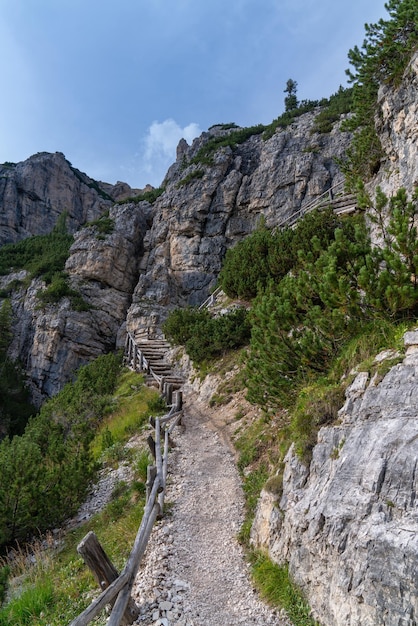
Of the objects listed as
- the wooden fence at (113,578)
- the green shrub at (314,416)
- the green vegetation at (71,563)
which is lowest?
the green vegetation at (71,563)

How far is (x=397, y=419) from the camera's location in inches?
174

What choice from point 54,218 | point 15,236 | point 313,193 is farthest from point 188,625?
point 54,218

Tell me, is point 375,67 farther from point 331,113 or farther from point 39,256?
point 39,256

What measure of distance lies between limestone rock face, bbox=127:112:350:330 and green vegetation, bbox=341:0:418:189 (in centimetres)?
1692

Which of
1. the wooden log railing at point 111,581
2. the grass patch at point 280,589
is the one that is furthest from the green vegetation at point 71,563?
the grass patch at point 280,589

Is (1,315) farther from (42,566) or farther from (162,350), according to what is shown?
(42,566)

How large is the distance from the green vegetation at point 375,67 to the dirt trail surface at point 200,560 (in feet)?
33.4

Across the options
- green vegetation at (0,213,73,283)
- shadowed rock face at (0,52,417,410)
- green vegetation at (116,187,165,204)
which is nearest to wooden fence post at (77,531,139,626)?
shadowed rock face at (0,52,417,410)

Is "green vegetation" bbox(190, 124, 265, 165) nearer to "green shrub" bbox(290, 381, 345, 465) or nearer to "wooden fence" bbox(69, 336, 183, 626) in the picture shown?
"green shrub" bbox(290, 381, 345, 465)

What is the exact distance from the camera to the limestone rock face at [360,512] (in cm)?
341

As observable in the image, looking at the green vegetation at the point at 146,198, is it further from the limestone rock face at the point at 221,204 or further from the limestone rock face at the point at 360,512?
the limestone rock face at the point at 360,512

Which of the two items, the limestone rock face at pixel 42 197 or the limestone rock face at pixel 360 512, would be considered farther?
the limestone rock face at pixel 42 197

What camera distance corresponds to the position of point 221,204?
3775 centimetres

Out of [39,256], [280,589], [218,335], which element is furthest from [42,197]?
[280,589]
